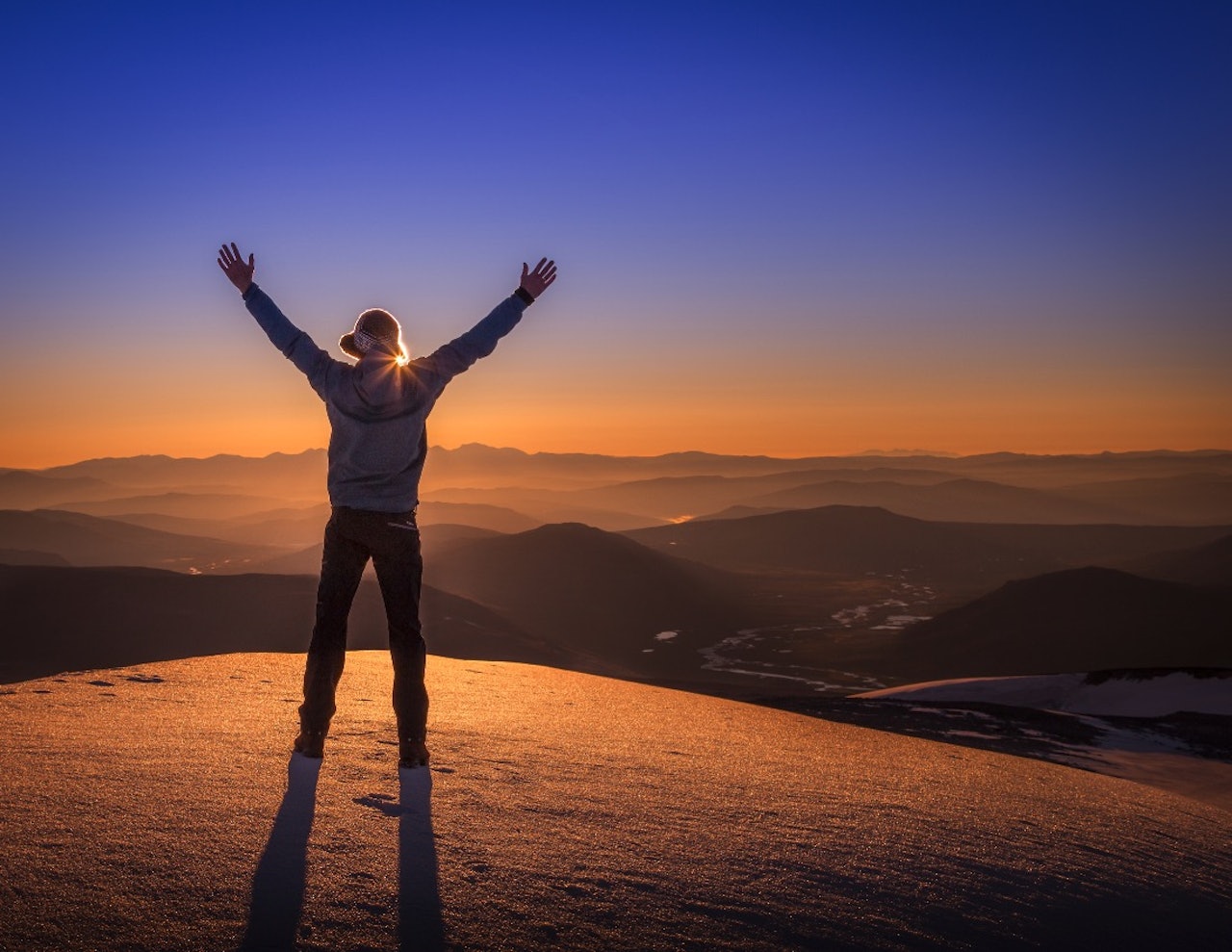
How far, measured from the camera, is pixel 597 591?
7362 cm

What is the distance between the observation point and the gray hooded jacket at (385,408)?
4.57 metres

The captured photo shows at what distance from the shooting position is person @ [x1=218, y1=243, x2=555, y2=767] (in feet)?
15.0

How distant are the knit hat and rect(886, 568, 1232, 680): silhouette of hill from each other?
48.6 meters

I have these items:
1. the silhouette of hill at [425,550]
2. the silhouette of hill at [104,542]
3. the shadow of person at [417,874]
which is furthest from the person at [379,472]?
the silhouette of hill at [104,542]

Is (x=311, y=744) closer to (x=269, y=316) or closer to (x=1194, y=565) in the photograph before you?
(x=269, y=316)

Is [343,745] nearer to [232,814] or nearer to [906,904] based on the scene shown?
[232,814]

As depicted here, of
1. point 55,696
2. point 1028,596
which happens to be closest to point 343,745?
point 55,696

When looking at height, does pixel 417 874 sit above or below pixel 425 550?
above

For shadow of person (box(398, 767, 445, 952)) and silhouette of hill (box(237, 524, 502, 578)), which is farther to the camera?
silhouette of hill (box(237, 524, 502, 578))

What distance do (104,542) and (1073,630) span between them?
168 metres

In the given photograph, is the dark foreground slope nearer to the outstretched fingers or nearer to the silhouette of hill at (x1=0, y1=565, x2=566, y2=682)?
the outstretched fingers

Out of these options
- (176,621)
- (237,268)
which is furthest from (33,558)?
(237,268)

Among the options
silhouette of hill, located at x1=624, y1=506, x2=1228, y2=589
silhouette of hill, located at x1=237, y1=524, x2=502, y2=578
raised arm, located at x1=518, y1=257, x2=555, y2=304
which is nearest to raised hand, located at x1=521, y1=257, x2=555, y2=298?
raised arm, located at x1=518, y1=257, x2=555, y2=304

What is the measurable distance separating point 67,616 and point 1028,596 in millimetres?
55868
